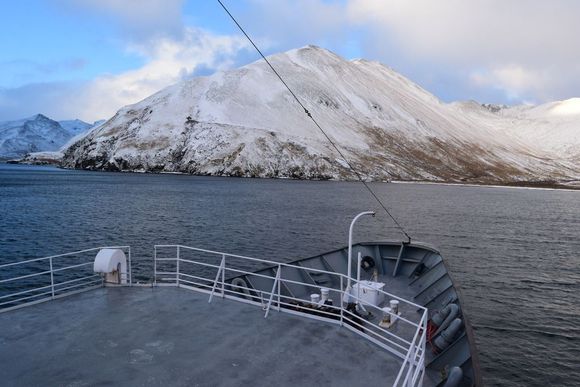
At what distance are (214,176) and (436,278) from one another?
168506mm

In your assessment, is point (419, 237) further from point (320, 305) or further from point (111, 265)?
point (111, 265)

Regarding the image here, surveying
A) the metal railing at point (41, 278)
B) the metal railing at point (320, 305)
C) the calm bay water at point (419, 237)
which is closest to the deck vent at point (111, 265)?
the metal railing at point (320, 305)

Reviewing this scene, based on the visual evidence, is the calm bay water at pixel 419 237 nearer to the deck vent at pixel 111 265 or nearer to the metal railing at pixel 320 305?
the metal railing at pixel 320 305

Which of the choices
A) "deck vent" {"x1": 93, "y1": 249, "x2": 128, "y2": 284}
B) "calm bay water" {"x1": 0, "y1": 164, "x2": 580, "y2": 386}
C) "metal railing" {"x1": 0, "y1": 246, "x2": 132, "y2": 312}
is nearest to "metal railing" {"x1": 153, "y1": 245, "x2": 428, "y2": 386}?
"deck vent" {"x1": 93, "y1": 249, "x2": 128, "y2": 284}

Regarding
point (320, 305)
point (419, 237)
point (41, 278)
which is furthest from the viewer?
point (419, 237)

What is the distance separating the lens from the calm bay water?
27.4m

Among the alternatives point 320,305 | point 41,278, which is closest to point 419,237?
point 41,278

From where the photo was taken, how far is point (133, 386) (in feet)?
33.7

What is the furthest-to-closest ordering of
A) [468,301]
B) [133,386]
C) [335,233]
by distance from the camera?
[335,233] → [468,301] → [133,386]

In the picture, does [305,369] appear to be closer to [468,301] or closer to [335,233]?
[468,301]

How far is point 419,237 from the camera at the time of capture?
203 ft

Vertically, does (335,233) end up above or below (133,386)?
below

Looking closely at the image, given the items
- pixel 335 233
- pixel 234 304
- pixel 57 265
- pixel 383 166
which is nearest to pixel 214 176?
pixel 383 166

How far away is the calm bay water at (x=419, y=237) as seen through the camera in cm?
2742
